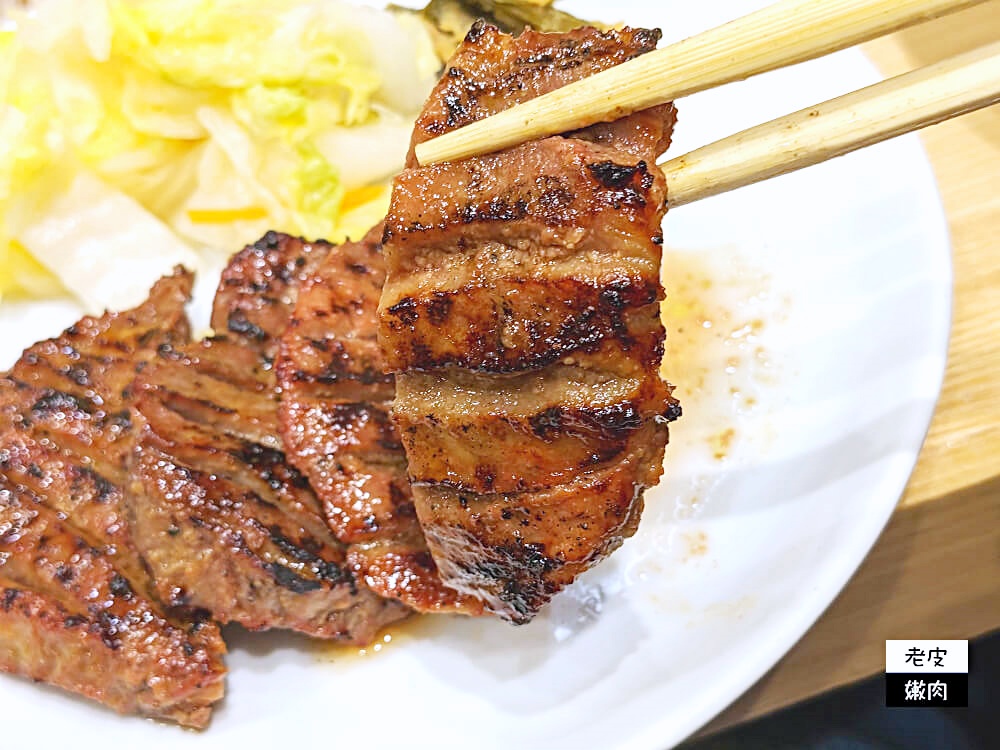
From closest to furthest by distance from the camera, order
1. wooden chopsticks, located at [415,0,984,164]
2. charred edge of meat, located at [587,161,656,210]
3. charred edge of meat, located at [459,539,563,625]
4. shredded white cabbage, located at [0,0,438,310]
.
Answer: wooden chopsticks, located at [415,0,984,164] → charred edge of meat, located at [587,161,656,210] → charred edge of meat, located at [459,539,563,625] → shredded white cabbage, located at [0,0,438,310]

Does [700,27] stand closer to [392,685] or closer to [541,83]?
[541,83]

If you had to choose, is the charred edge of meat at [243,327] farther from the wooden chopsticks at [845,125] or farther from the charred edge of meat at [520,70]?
the wooden chopsticks at [845,125]

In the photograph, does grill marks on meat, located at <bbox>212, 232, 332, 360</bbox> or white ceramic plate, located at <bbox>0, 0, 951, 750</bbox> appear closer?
white ceramic plate, located at <bbox>0, 0, 951, 750</bbox>

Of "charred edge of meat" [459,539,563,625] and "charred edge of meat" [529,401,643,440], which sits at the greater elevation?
"charred edge of meat" [529,401,643,440]

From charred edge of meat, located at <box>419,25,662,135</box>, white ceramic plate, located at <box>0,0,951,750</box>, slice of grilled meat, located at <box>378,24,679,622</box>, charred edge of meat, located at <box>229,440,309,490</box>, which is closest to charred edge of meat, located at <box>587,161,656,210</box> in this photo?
slice of grilled meat, located at <box>378,24,679,622</box>

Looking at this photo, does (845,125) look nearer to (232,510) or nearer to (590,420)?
(590,420)

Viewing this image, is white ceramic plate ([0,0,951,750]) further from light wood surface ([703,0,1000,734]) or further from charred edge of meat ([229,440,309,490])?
charred edge of meat ([229,440,309,490])

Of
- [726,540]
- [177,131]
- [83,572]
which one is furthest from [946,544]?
[177,131]
